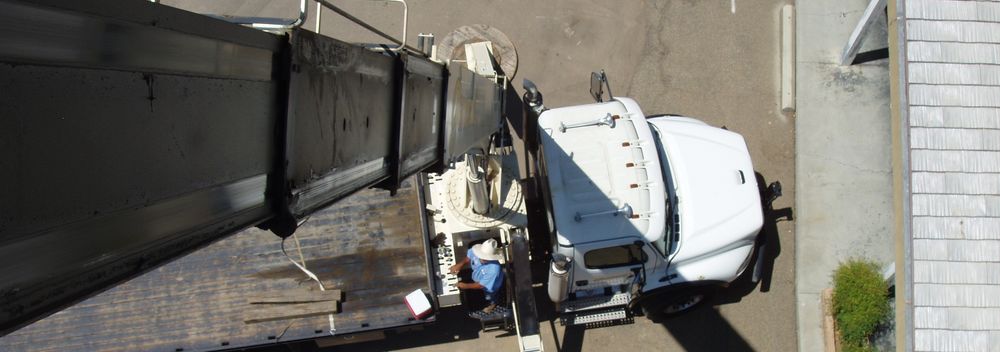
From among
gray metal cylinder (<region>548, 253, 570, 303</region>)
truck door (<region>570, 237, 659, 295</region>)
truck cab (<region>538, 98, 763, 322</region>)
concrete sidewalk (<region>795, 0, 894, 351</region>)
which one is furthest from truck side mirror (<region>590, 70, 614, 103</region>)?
gray metal cylinder (<region>548, 253, 570, 303</region>)

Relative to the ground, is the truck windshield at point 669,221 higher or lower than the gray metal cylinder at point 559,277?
higher

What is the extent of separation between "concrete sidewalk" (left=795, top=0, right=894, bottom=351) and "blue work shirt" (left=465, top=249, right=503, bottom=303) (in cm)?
489

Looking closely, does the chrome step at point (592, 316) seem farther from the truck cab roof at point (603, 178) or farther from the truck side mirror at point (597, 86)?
the truck side mirror at point (597, 86)

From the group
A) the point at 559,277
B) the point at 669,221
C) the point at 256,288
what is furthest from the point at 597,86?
the point at 256,288

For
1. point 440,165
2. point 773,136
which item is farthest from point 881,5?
point 440,165

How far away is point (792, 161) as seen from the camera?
9438 millimetres

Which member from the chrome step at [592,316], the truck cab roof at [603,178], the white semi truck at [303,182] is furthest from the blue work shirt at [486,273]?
the chrome step at [592,316]

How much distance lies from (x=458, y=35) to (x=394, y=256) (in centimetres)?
424

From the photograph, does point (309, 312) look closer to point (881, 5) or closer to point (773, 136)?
point (773, 136)

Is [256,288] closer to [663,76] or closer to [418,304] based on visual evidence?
[418,304]

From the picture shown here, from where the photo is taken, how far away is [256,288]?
7562 mm

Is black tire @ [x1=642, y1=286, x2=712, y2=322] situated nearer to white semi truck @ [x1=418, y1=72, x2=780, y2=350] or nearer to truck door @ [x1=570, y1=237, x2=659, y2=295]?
white semi truck @ [x1=418, y1=72, x2=780, y2=350]

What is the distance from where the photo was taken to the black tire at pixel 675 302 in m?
7.99

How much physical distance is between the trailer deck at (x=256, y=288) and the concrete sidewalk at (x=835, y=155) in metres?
5.97
